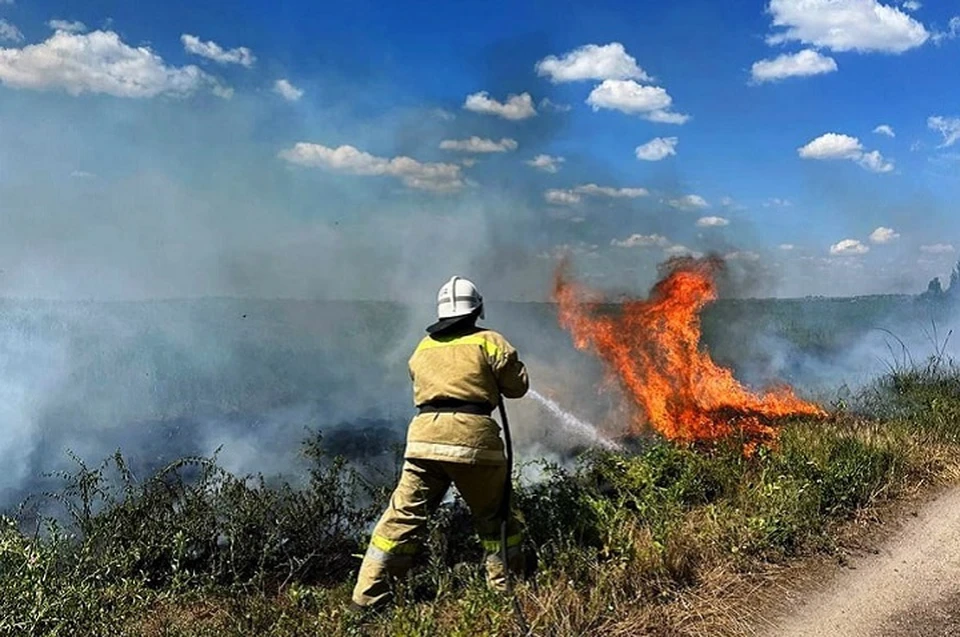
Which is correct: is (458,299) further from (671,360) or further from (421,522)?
(671,360)

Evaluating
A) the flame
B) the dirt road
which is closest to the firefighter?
the dirt road

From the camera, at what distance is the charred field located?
14.0ft

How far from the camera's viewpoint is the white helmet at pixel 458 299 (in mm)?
5152

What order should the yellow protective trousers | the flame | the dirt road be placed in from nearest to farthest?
the dirt road, the yellow protective trousers, the flame

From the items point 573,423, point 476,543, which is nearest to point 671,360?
point 573,423

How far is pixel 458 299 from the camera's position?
16.9ft

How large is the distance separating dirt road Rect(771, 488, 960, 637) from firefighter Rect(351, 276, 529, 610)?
2.12m

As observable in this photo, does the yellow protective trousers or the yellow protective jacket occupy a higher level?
the yellow protective jacket

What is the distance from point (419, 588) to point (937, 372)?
9.08m

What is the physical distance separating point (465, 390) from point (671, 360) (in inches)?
269

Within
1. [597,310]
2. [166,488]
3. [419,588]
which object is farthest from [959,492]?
[166,488]

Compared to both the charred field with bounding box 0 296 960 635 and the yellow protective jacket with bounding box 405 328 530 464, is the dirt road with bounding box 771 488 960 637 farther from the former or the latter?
the yellow protective jacket with bounding box 405 328 530 464

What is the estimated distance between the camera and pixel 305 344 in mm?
20859

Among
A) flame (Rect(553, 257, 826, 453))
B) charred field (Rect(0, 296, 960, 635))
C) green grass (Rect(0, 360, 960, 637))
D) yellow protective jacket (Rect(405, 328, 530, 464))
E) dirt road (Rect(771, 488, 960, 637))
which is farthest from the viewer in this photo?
flame (Rect(553, 257, 826, 453))
